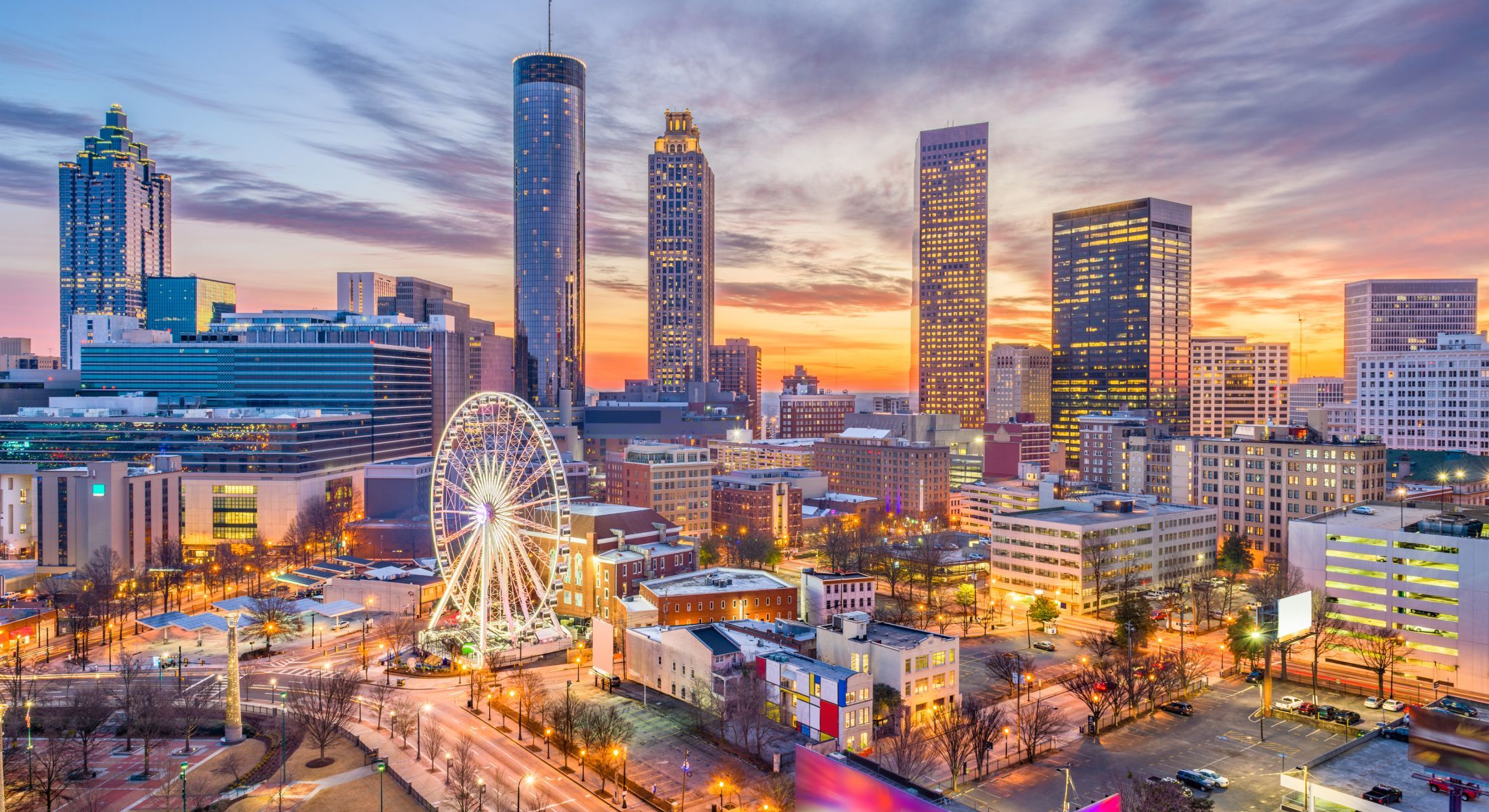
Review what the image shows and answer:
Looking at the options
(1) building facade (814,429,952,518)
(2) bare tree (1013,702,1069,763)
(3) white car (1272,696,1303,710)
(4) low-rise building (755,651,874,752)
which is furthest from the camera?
(1) building facade (814,429,952,518)

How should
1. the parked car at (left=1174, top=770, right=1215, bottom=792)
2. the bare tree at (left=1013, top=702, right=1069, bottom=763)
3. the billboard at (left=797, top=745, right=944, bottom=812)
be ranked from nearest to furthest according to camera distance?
the billboard at (left=797, top=745, right=944, bottom=812) < the parked car at (left=1174, top=770, right=1215, bottom=792) < the bare tree at (left=1013, top=702, right=1069, bottom=763)

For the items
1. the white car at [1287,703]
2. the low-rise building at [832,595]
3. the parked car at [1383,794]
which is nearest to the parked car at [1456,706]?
the white car at [1287,703]

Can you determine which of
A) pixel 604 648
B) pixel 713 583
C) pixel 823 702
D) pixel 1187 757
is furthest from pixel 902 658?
pixel 713 583

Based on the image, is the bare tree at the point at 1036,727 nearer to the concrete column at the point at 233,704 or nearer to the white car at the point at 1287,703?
the white car at the point at 1287,703

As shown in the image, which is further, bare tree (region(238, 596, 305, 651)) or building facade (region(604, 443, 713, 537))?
building facade (region(604, 443, 713, 537))

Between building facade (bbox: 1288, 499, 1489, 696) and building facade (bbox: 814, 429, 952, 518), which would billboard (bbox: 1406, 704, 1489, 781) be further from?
building facade (bbox: 814, 429, 952, 518)

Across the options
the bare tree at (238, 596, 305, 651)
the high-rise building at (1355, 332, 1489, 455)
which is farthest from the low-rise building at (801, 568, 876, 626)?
the high-rise building at (1355, 332, 1489, 455)

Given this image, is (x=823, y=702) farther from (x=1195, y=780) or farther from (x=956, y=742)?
(x=1195, y=780)

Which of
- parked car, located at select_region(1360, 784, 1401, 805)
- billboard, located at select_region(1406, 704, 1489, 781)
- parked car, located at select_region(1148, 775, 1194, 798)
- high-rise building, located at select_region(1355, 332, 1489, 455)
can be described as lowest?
parked car, located at select_region(1148, 775, 1194, 798)
